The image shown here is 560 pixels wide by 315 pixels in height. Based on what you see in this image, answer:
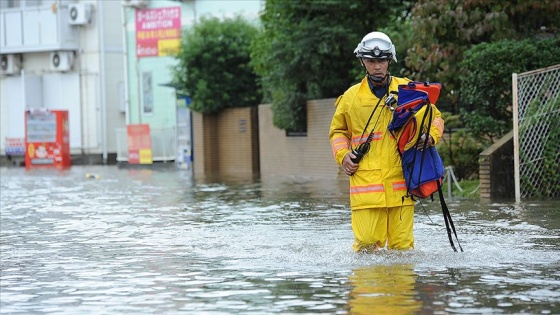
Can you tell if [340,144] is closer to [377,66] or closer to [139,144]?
[377,66]

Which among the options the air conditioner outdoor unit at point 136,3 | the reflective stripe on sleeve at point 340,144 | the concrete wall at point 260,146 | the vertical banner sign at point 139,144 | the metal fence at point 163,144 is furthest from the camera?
the air conditioner outdoor unit at point 136,3

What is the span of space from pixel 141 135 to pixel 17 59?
12413 millimetres

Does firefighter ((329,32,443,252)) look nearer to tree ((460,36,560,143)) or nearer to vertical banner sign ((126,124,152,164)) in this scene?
tree ((460,36,560,143))

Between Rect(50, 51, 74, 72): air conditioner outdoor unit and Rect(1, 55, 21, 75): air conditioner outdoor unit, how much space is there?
6.93 feet

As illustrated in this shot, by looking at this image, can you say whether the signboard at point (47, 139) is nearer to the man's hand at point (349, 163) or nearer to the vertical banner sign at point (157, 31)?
the vertical banner sign at point (157, 31)

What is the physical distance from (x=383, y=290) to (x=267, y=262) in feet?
7.32

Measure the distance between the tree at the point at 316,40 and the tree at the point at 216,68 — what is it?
6808mm

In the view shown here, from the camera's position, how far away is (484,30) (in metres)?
20.9

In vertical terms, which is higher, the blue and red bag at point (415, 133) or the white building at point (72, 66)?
the white building at point (72, 66)

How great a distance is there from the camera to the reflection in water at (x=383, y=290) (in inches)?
309

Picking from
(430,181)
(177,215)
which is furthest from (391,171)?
(177,215)

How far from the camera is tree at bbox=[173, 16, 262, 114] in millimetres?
37125

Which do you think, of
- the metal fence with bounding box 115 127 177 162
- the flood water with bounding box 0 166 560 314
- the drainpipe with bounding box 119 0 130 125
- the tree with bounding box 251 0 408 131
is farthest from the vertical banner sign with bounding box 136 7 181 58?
the flood water with bounding box 0 166 560 314

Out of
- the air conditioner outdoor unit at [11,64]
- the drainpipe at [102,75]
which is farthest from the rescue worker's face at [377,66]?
the air conditioner outdoor unit at [11,64]
